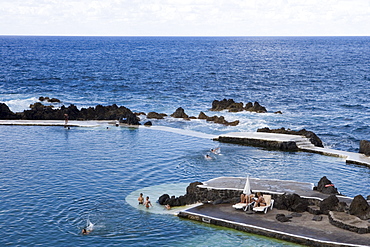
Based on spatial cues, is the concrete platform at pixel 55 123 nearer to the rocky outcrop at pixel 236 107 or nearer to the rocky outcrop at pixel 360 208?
the rocky outcrop at pixel 236 107

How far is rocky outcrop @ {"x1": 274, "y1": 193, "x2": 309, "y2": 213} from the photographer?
27.9 meters

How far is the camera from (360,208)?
86.5 feet

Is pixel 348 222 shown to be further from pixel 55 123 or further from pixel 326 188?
pixel 55 123

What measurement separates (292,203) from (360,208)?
3503mm

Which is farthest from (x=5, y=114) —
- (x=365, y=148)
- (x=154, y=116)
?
(x=365, y=148)

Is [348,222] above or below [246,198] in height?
below

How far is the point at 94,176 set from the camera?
36.3 m

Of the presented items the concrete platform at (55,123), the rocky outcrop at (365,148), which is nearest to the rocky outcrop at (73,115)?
the concrete platform at (55,123)

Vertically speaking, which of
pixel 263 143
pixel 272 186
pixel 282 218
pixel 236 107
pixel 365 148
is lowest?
pixel 282 218

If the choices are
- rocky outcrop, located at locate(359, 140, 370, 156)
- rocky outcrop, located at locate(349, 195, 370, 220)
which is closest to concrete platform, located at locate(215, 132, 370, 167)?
rocky outcrop, located at locate(359, 140, 370, 156)

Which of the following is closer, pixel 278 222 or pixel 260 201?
pixel 278 222

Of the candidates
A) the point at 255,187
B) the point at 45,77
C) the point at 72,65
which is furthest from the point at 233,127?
the point at 72,65

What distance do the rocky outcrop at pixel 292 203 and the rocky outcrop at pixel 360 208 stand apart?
8.14ft

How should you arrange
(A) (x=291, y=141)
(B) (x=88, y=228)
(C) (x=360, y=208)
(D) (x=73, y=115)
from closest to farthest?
(C) (x=360, y=208) → (B) (x=88, y=228) → (A) (x=291, y=141) → (D) (x=73, y=115)
